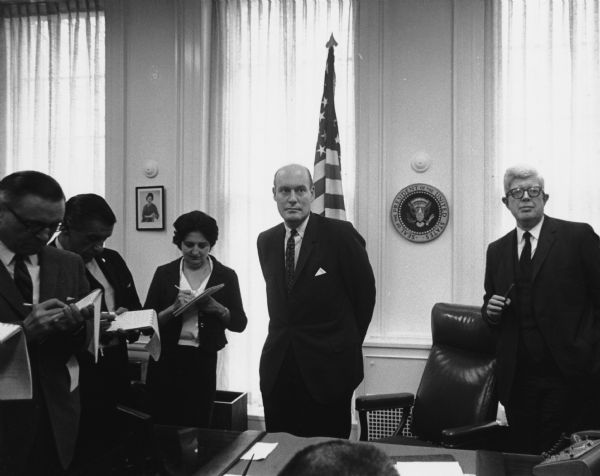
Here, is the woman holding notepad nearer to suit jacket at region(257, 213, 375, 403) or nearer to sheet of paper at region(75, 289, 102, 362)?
suit jacket at region(257, 213, 375, 403)

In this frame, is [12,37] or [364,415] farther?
[12,37]

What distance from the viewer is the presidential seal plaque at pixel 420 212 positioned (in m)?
3.94

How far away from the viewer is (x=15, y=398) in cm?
150

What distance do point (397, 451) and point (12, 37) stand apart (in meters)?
4.83

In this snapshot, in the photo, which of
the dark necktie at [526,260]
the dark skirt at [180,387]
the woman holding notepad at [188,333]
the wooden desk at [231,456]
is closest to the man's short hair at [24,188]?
the wooden desk at [231,456]

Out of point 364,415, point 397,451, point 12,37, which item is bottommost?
point 364,415

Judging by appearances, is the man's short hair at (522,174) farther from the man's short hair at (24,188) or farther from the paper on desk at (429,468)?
the man's short hair at (24,188)

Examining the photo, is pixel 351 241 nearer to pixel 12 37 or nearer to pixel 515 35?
pixel 515 35

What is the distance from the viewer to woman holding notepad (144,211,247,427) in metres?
2.73

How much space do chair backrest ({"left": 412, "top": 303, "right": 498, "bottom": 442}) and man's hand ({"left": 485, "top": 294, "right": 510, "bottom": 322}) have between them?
0.32 meters

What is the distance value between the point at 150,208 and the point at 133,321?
250 cm

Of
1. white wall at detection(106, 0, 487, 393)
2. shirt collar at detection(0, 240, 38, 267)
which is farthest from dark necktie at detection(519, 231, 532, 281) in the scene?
shirt collar at detection(0, 240, 38, 267)

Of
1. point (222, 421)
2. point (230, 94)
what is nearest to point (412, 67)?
point (230, 94)

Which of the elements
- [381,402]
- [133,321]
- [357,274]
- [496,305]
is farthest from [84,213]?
[496,305]
